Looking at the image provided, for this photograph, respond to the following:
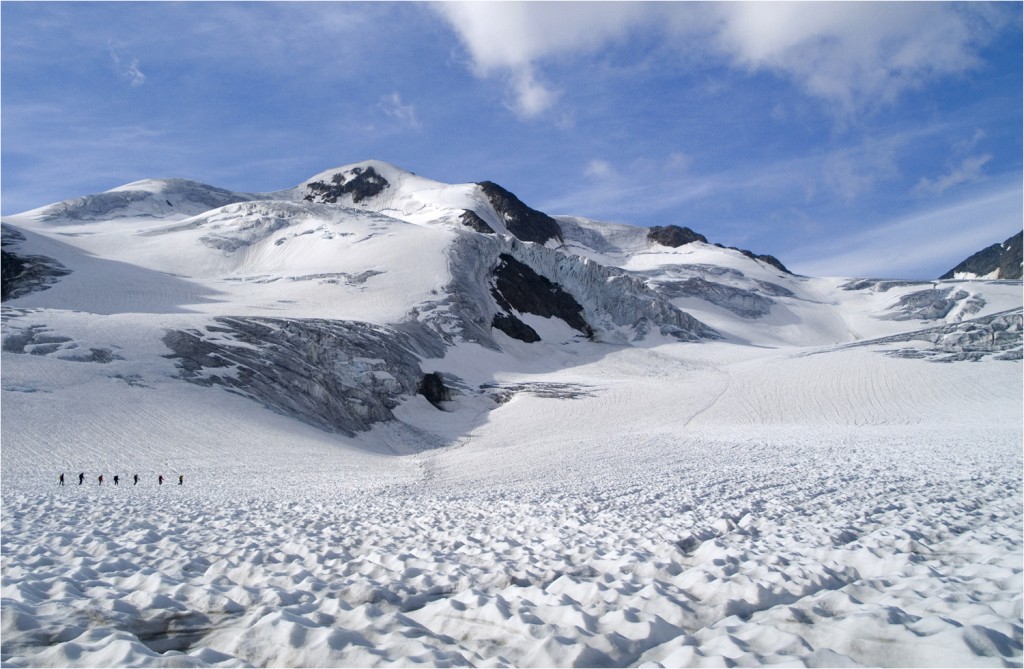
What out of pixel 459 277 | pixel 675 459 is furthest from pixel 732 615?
pixel 459 277

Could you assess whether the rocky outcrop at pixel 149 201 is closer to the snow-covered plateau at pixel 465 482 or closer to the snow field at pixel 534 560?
the snow-covered plateau at pixel 465 482

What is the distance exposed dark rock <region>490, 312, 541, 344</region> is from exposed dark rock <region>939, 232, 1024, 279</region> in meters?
126

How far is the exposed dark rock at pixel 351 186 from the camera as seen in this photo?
156 metres

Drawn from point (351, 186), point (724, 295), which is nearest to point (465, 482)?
point (724, 295)

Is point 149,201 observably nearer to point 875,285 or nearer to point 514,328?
point 514,328

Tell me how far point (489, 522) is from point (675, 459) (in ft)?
35.4

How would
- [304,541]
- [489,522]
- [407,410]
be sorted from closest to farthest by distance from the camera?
[304,541] < [489,522] < [407,410]

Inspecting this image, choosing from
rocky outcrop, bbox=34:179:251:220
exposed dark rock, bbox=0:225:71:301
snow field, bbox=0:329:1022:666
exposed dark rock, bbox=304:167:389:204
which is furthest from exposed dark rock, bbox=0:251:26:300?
exposed dark rock, bbox=304:167:389:204

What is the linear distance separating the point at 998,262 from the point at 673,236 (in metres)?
75.4

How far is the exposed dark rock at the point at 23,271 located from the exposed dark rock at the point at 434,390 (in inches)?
1577

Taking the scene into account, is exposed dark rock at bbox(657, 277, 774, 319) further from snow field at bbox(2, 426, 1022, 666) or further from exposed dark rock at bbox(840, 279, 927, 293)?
snow field at bbox(2, 426, 1022, 666)

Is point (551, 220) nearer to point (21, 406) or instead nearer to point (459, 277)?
point (459, 277)

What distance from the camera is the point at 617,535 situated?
27.6ft

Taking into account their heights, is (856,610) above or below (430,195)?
below
